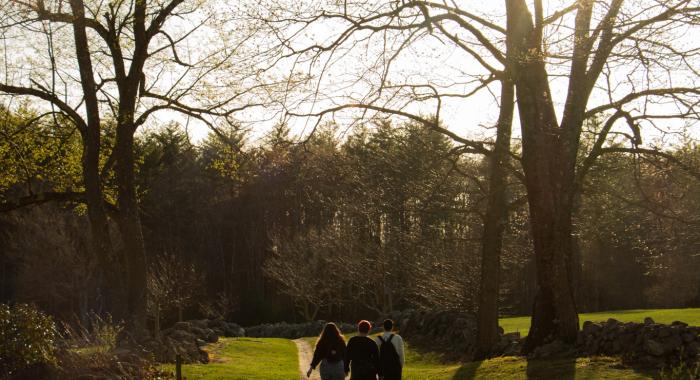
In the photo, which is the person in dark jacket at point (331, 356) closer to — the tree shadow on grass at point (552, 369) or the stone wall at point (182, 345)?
the tree shadow on grass at point (552, 369)

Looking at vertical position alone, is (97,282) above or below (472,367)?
above

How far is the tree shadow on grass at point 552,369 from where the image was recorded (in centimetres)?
1306

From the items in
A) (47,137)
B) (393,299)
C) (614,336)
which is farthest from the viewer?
(393,299)

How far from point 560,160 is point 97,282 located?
131 ft

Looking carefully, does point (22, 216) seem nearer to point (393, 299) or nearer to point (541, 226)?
point (393, 299)

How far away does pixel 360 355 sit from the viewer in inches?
441

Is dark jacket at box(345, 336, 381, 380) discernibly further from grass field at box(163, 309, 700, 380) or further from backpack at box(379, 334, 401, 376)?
grass field at box(163, 309, 700, 380)

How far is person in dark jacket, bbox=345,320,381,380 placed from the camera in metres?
11.2

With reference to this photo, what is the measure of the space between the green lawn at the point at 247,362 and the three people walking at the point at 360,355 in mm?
7130

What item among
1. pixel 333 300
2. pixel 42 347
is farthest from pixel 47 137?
pixel 333 300

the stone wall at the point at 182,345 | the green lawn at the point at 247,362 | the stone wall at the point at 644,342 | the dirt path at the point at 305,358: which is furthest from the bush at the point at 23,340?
the stone wall at the point at 644,342

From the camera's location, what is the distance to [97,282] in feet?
162

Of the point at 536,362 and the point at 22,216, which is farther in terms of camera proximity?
the point at 22,216

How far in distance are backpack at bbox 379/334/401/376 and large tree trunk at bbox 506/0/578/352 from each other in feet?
16.4
